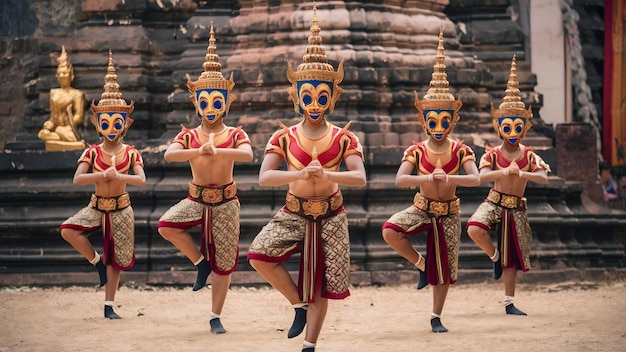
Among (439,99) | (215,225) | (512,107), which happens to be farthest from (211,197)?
(512,107)

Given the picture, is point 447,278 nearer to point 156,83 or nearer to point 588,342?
point 588,342

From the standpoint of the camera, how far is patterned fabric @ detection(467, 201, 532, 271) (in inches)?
418

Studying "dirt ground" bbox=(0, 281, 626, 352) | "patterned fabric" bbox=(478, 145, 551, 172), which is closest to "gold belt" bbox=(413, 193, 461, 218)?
"dirt ground" bbox=(0, 281, 626, 352)

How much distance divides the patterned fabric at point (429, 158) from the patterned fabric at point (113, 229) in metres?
2.49

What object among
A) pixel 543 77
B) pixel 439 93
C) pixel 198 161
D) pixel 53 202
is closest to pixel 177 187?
pixel 53 202

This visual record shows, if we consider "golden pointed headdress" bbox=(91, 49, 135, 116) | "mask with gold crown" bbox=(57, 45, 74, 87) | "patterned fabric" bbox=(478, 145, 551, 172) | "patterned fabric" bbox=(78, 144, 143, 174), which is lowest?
"patterned fabric" bbox=(478, 145, 551, 172)

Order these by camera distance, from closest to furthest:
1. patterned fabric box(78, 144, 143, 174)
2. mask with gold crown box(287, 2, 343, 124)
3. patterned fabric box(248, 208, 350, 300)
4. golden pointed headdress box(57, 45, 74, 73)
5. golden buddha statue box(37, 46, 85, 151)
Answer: patterned fabric box(248, 208, 350, 300)
mask with gold crown box(287, 2, 343, 124)
patterned fabric box(78, 144, 143, 174)
golden buddha statue box(37, 46, 85, 151)
golden pointed headdress box(57, 45, 74, 73)

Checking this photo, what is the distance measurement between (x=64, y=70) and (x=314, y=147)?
20.9 ft

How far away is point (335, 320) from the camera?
33.4ft

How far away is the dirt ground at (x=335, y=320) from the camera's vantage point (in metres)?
8.93

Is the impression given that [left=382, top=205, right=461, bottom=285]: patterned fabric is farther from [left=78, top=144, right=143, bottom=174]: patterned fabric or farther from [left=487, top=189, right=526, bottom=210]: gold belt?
[left=78, top=144, right=143, bottom=174]: patterned fabric

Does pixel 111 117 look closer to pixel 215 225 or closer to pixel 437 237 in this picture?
pixel 215 225

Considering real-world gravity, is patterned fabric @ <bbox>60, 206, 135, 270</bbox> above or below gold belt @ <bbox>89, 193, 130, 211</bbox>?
below

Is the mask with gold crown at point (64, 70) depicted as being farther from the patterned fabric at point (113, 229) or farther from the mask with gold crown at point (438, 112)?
the mask with gold crown at point (438, 112)
